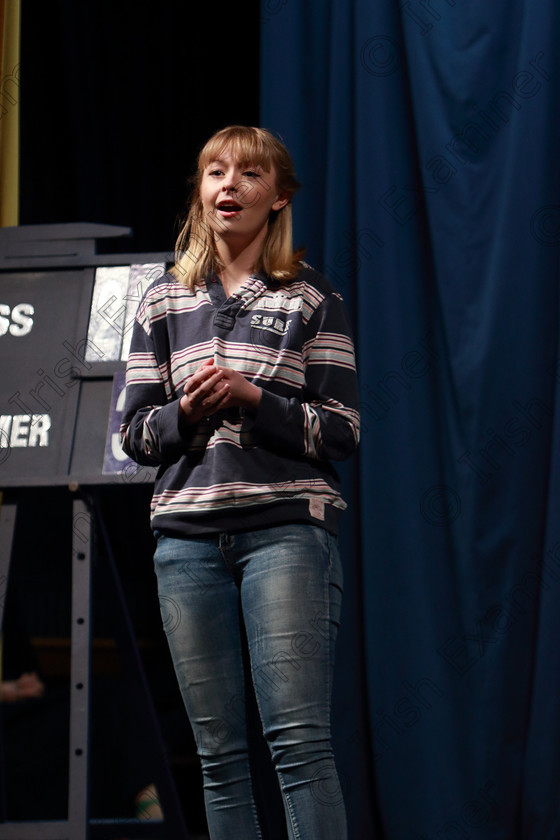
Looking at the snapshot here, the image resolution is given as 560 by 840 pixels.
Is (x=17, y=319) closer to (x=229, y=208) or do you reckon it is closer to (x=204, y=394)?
(x=229, y=208)

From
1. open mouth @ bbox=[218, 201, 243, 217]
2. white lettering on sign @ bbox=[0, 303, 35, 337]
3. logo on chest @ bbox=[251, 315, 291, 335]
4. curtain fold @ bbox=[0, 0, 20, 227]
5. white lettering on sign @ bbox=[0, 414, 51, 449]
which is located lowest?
white lettering on sign @ bbox=[0, 414, 51, 449]

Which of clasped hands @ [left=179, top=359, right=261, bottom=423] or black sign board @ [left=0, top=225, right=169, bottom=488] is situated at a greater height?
black sign board @ [left=0, top=225, right=169, bottom=488]

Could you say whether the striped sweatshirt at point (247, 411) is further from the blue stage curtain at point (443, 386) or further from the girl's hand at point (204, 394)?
the blue stage curtain at point (443, 386)

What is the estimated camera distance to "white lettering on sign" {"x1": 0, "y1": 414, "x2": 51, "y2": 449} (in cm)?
182

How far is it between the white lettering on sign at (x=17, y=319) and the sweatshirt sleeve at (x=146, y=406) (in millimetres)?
497

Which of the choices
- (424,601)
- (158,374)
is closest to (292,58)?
(158,374)

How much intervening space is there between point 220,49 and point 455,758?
1994 millimetres

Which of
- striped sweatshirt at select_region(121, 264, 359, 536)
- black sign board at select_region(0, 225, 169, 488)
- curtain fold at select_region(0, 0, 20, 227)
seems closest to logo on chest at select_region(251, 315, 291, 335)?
striped sweatshirt at select_region(121, 264, 359, 536)

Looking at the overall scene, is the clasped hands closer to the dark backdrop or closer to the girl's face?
the girl's face

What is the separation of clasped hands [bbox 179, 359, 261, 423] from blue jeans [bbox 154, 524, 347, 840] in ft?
0.65

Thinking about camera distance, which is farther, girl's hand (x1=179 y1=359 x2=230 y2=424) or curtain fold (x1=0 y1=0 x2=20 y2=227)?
curtain fold (x1=0 y1=0 x2=20 y2=227)

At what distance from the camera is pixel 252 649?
4.48ft

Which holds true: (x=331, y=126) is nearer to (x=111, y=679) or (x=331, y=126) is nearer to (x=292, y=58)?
(x=292, y=58)

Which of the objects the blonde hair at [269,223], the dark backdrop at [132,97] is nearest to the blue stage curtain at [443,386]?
the dark backdrop at [132,97]
